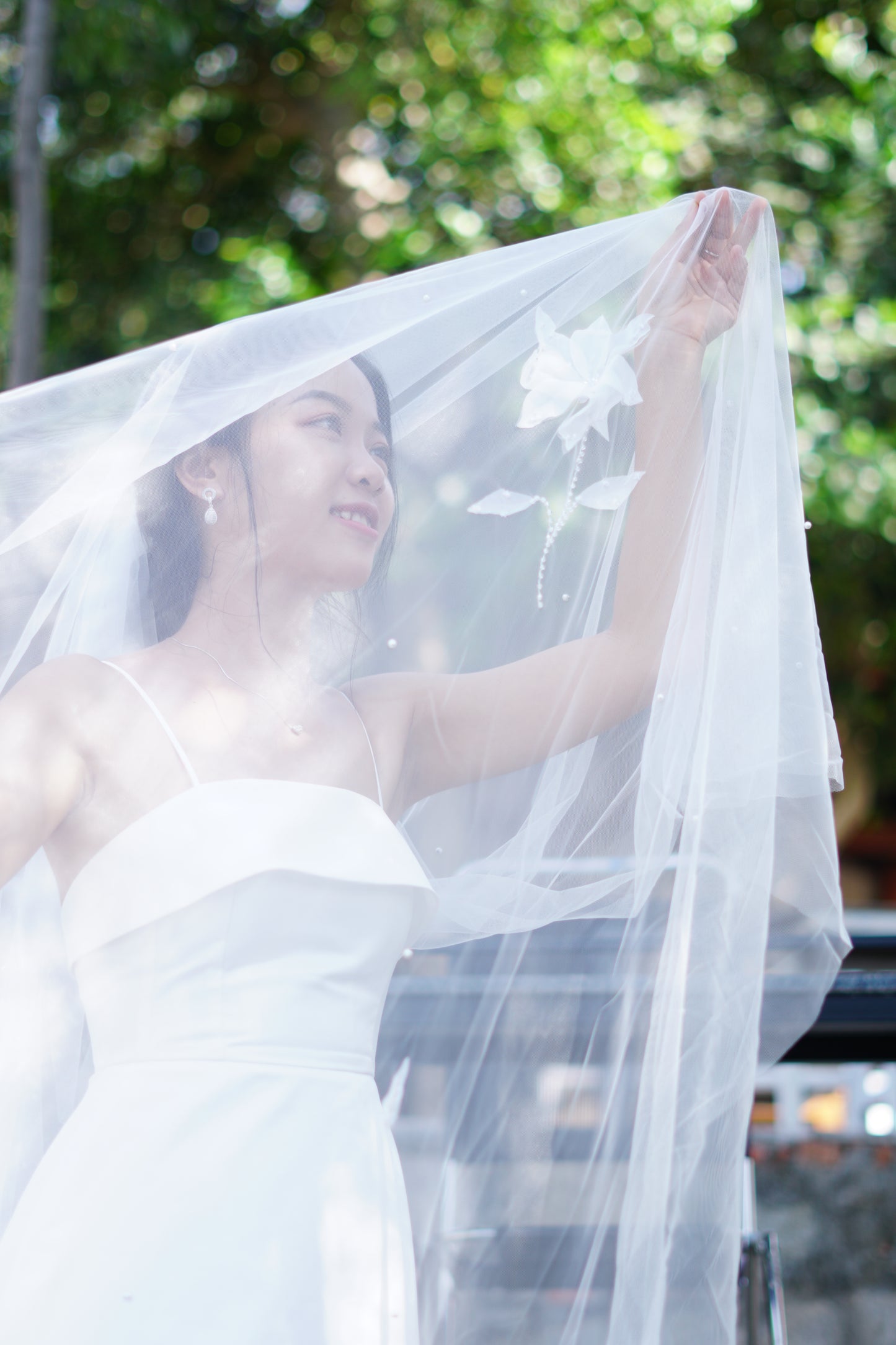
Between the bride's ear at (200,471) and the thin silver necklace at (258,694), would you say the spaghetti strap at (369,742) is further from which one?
the bride's ear at (200,471)

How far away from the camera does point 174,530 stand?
4.91 ft

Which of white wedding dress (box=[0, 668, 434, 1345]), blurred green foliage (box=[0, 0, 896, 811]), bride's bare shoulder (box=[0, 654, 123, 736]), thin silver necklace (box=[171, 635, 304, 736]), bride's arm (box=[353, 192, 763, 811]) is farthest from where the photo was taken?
blurred green foliage (box=[0, 0, 896, 811])

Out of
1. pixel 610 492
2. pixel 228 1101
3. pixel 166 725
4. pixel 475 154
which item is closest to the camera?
pixel 228 1101

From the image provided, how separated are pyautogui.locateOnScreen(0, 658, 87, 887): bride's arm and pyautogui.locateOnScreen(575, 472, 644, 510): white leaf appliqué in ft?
2.11

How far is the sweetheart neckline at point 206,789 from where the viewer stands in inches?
51.5

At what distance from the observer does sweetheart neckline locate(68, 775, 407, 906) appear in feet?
4.29

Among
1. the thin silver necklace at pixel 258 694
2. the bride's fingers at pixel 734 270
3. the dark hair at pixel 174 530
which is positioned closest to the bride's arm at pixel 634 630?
the bride's fingers at pixel 734 270

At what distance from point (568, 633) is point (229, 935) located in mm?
567

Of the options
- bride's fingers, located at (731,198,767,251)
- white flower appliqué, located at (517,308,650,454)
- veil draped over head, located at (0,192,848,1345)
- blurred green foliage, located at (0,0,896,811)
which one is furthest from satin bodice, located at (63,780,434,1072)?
blurred green foliage, located at (0,0,896,811)

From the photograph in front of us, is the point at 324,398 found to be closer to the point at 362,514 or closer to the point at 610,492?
the point at 362,514

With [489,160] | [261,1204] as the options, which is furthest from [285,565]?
[489,160]

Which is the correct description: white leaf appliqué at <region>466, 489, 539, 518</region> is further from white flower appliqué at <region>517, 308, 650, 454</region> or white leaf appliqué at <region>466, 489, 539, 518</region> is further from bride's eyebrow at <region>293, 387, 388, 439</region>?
bride's eyebrow at <region>293, 387, 388, 439</region>

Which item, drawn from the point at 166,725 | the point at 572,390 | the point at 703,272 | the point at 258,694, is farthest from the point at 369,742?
the point at 703,272

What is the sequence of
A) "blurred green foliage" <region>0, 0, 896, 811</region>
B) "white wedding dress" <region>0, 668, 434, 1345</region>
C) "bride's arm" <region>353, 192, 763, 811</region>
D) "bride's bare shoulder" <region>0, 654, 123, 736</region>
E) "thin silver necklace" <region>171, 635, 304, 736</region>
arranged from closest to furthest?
"white wedding dress" <region>0, 668, 434, 1345</region>
"bride's bare shoulder" <region>0, 654, 123, 736</region>
"thin silver necklace" <region>171, 635, 304, 736</region>
"bride's arm" <region>353, 192, 763, 811</region>
"blurred green foliage" <region>0, 0, 896, 811</region>
